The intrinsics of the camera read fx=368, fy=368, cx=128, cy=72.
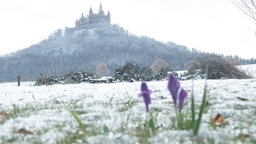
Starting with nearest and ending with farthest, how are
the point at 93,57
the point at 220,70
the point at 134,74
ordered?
the point at 220,70
the point at 134,74
the point at 93,57

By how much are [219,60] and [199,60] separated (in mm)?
1727

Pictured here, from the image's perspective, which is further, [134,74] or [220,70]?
Answer: [134,74]

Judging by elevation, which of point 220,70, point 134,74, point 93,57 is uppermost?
point 93,57

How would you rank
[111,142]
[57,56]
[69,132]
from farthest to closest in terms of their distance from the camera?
[57,56]
[69,132]
[111,142]

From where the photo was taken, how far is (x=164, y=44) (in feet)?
624

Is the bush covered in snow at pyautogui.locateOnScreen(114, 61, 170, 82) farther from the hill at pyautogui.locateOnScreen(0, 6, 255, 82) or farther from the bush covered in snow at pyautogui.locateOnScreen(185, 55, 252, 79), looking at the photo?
the hill at pyautogui.locateOnScreen(0, 6, 255, 82)

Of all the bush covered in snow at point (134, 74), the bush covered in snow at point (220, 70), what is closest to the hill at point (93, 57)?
the bush covered in snow at point (134, 74)

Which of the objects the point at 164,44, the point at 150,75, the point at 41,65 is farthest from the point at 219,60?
the point at 164,44

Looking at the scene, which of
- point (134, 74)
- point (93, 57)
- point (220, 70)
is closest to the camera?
point (220, 70)

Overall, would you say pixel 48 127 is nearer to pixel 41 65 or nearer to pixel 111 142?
pixel 111 142

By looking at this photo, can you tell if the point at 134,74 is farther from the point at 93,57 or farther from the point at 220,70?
the point at 93,57

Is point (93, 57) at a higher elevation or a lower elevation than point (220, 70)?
higher

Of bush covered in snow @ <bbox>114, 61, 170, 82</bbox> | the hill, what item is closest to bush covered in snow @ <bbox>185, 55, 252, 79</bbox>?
bush covered in snow @ <bbox>114, 61, 170, 82</bbox>

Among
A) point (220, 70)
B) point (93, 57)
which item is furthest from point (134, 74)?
point (93, 57)
